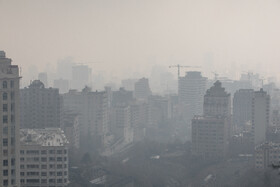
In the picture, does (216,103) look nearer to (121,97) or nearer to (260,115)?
(260,115)

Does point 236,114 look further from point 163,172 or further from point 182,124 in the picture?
point 163,172

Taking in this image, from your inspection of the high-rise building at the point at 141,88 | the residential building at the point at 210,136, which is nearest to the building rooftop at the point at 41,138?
the residential building at the point at 210,136

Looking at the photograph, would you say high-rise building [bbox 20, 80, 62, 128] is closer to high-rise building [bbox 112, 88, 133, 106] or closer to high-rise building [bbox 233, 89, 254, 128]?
high-rise building [bbox 233, 89, 254, 128]

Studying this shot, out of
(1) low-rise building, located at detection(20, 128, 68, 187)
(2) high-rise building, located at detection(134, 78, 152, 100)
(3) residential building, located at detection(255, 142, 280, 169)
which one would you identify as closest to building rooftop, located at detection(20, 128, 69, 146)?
(1) low-rise building, located at detection(20, 128, 68, 187)

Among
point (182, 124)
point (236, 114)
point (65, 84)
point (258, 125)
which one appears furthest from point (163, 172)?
point (65, 84)

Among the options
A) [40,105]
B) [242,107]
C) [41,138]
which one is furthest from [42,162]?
[242,107]

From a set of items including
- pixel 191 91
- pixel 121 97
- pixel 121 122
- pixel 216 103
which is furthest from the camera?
pixel 191 91

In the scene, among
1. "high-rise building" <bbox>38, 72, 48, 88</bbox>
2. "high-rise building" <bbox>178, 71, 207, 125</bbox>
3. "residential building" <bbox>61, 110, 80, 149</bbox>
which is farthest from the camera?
"high-rise building" <bbox>178, 71, 207, 125</bbox>
